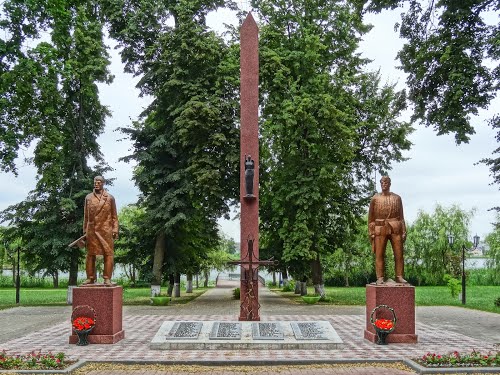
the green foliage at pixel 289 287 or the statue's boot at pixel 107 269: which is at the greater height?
the statue's boot at pixel 107 269

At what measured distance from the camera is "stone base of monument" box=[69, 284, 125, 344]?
1097 cm

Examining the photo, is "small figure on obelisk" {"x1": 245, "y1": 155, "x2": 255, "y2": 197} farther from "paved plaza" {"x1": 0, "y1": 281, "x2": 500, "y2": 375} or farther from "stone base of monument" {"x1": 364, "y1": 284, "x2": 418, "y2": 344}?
"stone base of monument" {"x1": 364, "y1": 284, "x2": 418, "y2": 344}

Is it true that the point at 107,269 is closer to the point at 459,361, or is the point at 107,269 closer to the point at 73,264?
the point at 459,361

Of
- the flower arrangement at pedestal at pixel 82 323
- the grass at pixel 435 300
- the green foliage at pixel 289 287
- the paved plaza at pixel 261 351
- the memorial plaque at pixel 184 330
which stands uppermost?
the flower arrangement at pedestal at pixel 82 323

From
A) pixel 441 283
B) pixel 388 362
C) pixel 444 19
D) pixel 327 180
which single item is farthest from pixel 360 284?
pixel 388 362

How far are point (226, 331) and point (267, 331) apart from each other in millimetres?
787

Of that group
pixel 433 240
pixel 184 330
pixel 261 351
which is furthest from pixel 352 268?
pixel 261 351

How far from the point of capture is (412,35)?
16297mm

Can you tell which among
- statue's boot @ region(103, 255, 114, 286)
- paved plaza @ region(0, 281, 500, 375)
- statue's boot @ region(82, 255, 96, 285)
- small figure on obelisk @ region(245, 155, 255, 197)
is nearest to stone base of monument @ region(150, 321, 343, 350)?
paved plaza @ region(0, 281, 500, 375)

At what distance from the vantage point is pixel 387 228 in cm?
1152

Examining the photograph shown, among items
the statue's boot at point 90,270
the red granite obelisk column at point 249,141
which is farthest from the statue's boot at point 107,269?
the red granite obelisk column at point 249,141

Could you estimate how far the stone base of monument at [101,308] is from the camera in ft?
36.0

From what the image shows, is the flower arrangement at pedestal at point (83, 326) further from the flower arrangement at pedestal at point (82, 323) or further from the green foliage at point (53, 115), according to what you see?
the green foliage at point (53, 115)

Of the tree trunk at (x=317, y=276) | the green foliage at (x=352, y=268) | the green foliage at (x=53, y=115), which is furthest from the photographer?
the green foliage at (x=352, y=268)
